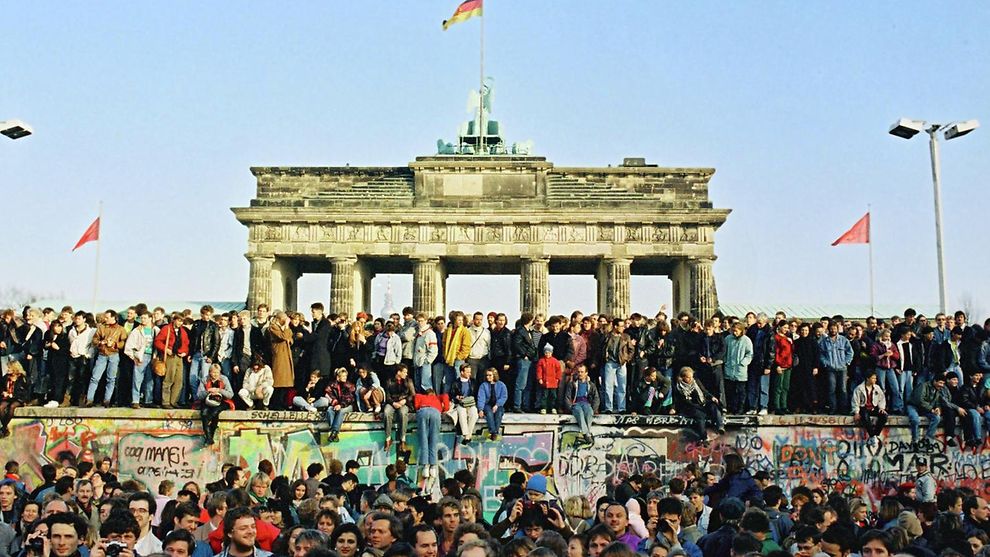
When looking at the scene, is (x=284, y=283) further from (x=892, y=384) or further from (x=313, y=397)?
(x=892, y=384)

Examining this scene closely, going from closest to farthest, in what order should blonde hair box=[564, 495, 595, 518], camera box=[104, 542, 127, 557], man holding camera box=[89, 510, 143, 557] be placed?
1. camera box=[104, 542, 127, 557]
2. man holding camera box=[89, 510, 143, 557]
3. blonde hair box=[564, 495, 595, 518]

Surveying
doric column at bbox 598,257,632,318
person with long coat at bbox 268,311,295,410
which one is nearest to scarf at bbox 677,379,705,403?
person with long coat at bbox 268,311,295,410

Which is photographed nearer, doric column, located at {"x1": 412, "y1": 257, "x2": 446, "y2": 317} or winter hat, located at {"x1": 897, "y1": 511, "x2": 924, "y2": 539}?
winter hat, located at {"x1": 897, "y1": 511, "x2": 924, "y2": 539}

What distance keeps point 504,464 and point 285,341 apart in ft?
14.3

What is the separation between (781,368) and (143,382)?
1129 cm

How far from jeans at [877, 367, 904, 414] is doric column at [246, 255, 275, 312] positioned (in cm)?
3518

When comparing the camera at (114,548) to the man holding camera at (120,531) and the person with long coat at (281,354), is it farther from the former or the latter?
the person with long coat at (281,354)

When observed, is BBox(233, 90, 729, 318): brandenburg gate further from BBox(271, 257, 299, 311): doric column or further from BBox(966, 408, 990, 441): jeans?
BBox(966, 408, 990, 441): jeans

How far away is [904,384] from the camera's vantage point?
18562 mm

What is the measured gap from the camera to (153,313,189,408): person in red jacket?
1850cm

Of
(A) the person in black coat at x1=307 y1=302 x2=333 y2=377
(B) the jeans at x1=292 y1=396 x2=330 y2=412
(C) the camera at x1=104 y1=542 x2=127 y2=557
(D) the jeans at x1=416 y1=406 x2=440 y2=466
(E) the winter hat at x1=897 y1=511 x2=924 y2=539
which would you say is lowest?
(E) the winter hat at x1=897 y1=511 x2=924 y2=539

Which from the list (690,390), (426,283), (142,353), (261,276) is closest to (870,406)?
(690,390)

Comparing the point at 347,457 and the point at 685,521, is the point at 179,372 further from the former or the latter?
the point at 685,521

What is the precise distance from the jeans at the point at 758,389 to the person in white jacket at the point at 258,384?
8.41 metres
